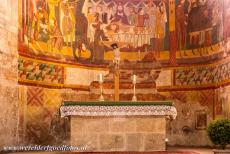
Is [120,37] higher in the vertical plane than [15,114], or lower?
higher

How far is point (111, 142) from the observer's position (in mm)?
10641

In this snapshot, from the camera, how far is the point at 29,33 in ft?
46.1

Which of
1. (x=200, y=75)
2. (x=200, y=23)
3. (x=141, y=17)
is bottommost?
(x=200, y=75)

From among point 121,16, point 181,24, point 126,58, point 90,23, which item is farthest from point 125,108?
point 121,16

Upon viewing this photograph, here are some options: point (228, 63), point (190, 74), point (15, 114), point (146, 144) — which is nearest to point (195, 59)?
point (190, 74)

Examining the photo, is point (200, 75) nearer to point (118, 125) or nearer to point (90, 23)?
point (90, 23)

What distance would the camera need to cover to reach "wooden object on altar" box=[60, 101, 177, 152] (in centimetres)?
Result: 1058

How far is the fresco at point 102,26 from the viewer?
602 inches

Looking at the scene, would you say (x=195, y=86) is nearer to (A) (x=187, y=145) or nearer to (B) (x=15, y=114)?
(A) (x=187, y=145)

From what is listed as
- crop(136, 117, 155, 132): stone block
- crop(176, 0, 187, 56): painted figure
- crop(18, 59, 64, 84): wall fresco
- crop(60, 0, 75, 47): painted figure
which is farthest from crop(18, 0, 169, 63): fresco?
crop(136, 117, 155, 132): stone block

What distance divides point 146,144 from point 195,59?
590 centimetres

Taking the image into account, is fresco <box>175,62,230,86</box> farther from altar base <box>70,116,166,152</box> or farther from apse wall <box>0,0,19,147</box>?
apse wall <box>0,0,19,147</box>

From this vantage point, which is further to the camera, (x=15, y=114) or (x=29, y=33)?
(x=29, y=33)

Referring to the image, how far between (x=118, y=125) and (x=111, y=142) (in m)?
0.47
